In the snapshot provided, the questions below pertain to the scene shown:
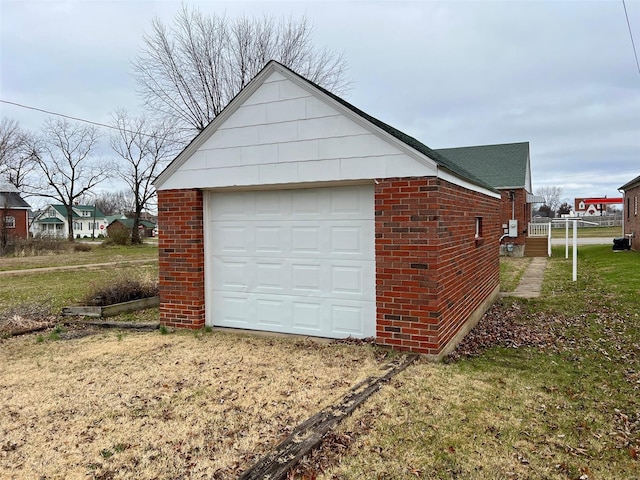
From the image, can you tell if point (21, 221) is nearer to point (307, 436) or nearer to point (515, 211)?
point (515, 211)

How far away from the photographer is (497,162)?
82.6 ft

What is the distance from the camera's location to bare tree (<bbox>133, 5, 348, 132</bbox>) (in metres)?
19.3

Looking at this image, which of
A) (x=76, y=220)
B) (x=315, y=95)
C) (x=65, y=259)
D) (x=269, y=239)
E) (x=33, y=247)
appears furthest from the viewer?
(x=76, y=220)

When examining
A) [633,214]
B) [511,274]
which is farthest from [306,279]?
[633,214]

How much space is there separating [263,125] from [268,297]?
2536 millimetres

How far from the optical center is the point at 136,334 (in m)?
6.78

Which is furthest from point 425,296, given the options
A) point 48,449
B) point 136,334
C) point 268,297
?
point 136,334

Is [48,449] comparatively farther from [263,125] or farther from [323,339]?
[263,125]

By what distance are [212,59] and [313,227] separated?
16608mm

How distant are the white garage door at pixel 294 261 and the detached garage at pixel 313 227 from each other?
0.05 feet

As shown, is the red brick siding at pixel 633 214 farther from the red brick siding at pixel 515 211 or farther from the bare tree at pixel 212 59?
the bare tree at pixel 212 59

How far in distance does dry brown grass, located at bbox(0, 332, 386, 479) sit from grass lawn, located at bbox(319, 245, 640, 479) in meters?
0.59

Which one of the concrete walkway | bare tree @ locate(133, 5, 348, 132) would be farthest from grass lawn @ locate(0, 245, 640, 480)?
bare tree @ locate(133, 5, 348, 132)

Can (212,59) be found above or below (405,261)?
above
